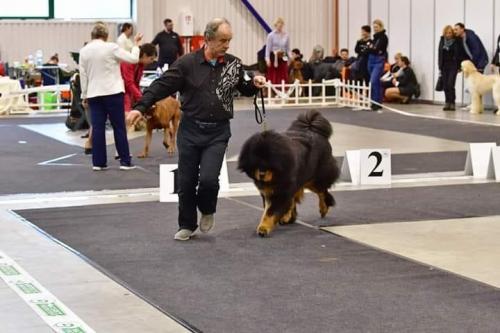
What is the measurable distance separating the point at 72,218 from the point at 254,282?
242 centimetres

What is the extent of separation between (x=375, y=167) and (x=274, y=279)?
376 centimetres

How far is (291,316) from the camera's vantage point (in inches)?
174

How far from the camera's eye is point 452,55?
1786 cm

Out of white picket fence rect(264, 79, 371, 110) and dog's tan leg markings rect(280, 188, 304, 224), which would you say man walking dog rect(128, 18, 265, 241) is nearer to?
dog's tan leg markings rect(280, 188, 304, 224)

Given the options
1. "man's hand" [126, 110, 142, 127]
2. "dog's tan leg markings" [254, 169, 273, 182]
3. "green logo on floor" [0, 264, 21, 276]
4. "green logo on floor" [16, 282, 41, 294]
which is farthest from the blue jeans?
"green logo on floor" [16, 282, 41, 294]

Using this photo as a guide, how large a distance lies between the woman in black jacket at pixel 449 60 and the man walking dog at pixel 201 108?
39.7ft

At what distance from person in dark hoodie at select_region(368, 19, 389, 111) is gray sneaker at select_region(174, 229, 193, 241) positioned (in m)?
11.6

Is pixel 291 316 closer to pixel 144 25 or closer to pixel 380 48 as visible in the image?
pixel 380 48

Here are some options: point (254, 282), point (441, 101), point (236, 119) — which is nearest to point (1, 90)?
point (236, 119)

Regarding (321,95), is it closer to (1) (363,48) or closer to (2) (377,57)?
(1) (363,48)

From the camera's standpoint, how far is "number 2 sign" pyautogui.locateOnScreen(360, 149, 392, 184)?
28.4 feet

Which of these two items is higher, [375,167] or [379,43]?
[379,43]

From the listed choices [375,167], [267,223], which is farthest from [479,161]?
[267,223]

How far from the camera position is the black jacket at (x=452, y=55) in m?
17.8
